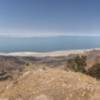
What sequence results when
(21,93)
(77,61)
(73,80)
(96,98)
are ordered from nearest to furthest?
(96,98), (21,93), (73,80), (77,61)

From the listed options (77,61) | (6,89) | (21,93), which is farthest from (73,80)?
(77,61)

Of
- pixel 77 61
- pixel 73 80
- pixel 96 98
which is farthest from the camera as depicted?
pixel 77 61

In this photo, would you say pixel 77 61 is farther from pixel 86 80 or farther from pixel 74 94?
pixel 74 94

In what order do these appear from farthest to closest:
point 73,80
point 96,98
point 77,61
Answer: point 77,61
point 73,80
point 96,98

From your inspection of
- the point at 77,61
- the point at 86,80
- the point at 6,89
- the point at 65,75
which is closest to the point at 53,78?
the point at 65,75

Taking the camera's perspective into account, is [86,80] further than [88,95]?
Yes

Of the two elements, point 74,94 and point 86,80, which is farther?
point 86,80

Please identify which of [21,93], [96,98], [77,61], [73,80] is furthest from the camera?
[77,61]

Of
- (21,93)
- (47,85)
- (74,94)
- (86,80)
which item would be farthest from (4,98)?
(86,80)

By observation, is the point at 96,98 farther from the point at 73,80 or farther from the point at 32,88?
the point at 32,88
